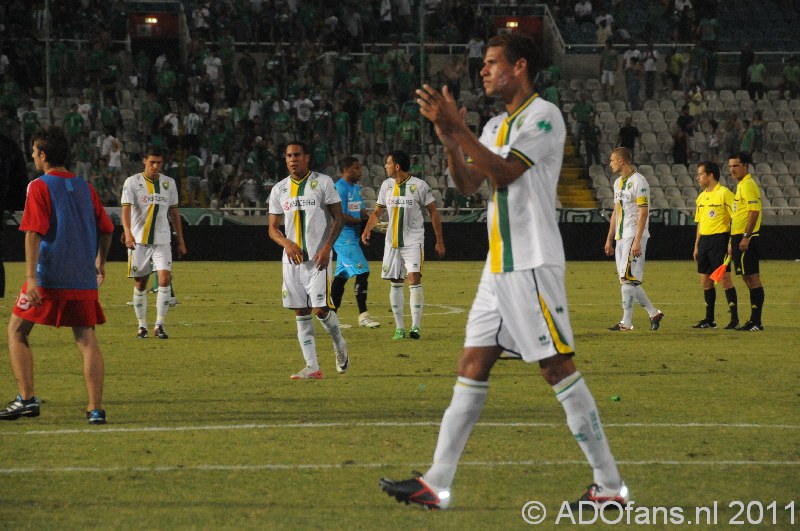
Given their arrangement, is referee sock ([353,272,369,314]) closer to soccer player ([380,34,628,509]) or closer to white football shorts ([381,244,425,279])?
white football shorts ([381,244,425,279])

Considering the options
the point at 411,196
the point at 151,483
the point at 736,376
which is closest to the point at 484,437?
the point at 151,483

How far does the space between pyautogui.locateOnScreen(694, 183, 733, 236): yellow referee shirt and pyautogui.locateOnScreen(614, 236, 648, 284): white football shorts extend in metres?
1.05

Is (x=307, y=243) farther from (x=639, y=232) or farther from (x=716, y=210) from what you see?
(x=716, y=210)

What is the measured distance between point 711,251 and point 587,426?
34.3 feet

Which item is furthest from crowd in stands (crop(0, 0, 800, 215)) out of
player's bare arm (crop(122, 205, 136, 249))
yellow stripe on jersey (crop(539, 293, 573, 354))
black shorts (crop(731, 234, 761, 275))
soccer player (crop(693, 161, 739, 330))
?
yellow stripe on jersey (crop(539, 293, 573, 354))

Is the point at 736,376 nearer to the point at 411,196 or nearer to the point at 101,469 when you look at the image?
the point at 411,196

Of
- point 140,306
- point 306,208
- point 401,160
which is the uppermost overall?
point 401,160

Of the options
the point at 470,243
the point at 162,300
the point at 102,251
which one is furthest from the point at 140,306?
the point at 470,243

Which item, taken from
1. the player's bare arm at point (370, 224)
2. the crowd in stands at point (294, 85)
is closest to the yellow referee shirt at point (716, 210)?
the player's bare arm at point (370, 224)

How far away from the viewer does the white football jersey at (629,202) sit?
15133 millimetres

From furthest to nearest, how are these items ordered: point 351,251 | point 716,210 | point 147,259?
point 351,251 → point 716,210 → point 147,259

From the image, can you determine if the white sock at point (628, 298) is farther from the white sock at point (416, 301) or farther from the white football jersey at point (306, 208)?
the white football jersey at point (306, 208)

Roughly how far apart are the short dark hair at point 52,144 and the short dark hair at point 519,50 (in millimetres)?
3411

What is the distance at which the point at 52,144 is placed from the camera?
815cm
